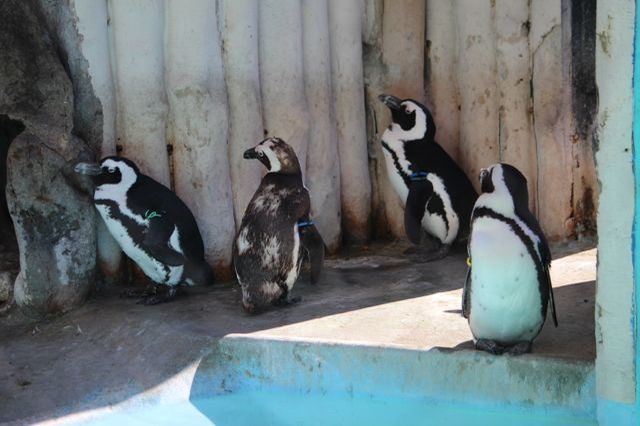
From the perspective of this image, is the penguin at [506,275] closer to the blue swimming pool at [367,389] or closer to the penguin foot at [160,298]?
the blue swimming pool at [367,389]

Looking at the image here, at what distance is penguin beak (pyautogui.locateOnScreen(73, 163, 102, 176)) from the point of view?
4492 mm

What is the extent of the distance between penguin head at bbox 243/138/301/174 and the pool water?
47.2 inches

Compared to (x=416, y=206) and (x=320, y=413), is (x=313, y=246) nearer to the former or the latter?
(x=416, y=206)

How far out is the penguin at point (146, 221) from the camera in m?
4.55

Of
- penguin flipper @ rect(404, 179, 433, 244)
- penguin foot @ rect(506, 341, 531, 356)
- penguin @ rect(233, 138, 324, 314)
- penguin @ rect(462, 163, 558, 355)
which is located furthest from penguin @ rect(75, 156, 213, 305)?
penguin foot @ rect(506, 341, 531, 356)

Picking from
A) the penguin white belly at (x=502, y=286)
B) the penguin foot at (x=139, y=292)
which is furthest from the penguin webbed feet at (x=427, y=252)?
the penguin white belly at (x=502, y=286)

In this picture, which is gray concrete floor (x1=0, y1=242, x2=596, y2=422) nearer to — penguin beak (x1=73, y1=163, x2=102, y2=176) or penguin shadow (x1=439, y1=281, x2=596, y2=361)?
penguin shadow (x1=439, y1=281, x2=596, y2=361)

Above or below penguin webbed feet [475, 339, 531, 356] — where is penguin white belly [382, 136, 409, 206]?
above

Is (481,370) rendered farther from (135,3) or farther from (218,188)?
(135,3)

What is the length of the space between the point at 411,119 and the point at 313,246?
39.8 inches

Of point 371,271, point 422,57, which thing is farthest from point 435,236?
point 422,57

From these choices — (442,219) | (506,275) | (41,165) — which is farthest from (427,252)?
(41,165)

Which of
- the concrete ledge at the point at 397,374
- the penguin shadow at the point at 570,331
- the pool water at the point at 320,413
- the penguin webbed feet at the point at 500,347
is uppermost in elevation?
the penguin webbed feet at the point at 500,347

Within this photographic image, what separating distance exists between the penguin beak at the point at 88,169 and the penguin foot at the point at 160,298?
1.95ft
